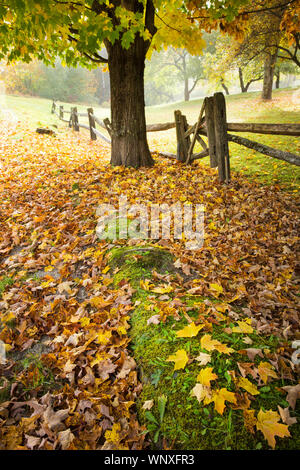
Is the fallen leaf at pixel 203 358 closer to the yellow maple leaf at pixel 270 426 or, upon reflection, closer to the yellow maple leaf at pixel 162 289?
the yellow maple leaf at pixel 270 426

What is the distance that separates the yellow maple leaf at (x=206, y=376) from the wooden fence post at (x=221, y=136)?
15.5ft

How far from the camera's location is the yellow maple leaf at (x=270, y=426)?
1571mm

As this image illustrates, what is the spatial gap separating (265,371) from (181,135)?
644cm

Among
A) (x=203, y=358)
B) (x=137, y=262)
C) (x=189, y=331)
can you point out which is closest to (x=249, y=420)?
(x=203, y=358)

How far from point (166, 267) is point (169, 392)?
63.3 inches

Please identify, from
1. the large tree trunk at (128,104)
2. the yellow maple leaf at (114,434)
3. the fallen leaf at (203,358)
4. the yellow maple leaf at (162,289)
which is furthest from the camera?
the large tree trunk at (128,104)

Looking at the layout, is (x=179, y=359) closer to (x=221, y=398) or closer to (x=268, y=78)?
(x=221, y=398)

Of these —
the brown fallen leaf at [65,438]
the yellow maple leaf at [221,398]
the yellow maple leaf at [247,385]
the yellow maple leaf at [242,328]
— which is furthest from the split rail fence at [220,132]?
the brown fallen leaf at [65,438]

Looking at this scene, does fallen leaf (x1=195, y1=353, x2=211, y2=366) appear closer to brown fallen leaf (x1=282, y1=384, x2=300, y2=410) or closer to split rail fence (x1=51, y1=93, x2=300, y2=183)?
brown fallen leaf (x1=282, y1=384, x2=300, y2=410)

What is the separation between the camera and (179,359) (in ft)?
6.70
